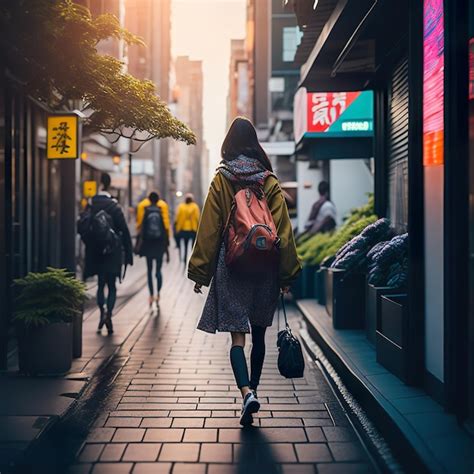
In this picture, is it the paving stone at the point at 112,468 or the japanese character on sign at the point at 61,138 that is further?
the japanese character on sign at the point at 61,138

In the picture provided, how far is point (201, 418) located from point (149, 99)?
3.63 m

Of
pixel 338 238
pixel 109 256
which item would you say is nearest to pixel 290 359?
pixel 109 256

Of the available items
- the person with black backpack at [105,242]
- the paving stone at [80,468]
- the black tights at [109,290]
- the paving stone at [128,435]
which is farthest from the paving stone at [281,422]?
the black tights at [109,290]

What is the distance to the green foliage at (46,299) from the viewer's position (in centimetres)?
713

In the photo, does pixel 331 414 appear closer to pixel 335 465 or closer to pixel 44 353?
pixel 335 465

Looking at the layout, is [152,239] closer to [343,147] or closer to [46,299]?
[343,147]

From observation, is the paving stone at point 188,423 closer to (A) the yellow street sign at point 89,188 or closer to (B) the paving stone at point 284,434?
(B) the paving stone at point 284,434

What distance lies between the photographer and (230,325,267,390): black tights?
5.38 metres

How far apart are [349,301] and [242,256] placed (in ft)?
14.7

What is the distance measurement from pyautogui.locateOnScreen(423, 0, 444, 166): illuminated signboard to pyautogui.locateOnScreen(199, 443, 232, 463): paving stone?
94.1 inches

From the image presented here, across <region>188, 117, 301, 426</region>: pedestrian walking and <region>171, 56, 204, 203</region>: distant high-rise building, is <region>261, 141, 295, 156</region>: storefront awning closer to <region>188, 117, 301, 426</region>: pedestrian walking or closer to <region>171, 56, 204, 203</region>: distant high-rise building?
<region>188, 117, 301, 426</region>: pedestrian walking

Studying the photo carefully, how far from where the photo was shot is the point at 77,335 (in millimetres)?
8023

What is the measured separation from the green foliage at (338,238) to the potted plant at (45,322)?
4.58 m

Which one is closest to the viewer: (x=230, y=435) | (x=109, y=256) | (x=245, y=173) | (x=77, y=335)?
(x=230, y=435)
